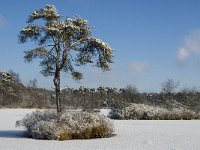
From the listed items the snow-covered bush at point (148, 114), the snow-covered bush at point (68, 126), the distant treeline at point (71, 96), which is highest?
the distant treeline at point (71, 96)

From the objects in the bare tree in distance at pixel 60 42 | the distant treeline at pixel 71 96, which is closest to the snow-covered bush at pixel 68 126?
the bare tree in distance at pixel 60 42

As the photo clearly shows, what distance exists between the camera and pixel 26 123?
61.6 ft

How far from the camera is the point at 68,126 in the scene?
17.7 metres

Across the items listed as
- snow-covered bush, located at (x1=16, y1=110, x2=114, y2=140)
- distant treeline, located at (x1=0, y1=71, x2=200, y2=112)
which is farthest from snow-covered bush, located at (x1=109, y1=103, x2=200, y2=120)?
snow-covered bush, located at (x1=16, y1=110, x2=114, y2=140)

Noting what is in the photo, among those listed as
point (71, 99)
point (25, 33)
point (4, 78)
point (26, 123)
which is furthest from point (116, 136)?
point (4, 78)

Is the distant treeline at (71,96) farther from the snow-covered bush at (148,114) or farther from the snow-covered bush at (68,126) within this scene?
the snow-covered bush at (68,126)

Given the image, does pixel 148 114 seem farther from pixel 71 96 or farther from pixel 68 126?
pixel 71 96

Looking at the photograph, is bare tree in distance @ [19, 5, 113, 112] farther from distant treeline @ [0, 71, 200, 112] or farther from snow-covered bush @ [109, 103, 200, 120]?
distant treeline @ [0, 71, 200, 112]

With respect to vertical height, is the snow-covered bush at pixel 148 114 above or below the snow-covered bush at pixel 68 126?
above

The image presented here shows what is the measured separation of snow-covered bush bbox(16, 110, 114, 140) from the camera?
17453 millimetres

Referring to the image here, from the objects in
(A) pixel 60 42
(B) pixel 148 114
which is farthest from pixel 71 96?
(A) pixel 60 42

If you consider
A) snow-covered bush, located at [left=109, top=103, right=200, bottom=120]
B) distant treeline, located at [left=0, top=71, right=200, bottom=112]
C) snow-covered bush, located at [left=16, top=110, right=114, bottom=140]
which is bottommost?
snow-covered bush, located at [left=16, top=110, right=114, bottom=140]

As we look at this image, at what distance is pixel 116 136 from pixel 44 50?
489 cm

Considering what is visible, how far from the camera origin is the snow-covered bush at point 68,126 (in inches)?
687
